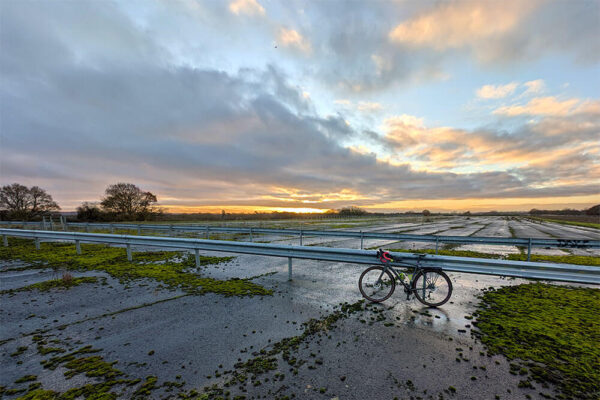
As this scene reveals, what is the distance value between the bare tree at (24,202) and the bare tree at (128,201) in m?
9.66

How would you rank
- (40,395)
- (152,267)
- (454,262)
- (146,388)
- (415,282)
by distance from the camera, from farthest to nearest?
(152,267), (415,282), (454,262), (146,388), (40,395)

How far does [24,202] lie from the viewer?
131 feet

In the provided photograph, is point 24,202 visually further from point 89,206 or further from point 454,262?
point 454,262

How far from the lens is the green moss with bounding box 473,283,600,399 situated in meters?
2.70

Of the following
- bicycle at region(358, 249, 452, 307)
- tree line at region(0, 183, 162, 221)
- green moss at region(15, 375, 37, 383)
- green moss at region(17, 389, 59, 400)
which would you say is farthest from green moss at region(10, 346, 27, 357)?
tree line at region(0, 183, 162, 221)

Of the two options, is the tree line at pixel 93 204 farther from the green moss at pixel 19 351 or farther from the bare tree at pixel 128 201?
the green moss at pixel 19 351

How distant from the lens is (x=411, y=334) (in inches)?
145

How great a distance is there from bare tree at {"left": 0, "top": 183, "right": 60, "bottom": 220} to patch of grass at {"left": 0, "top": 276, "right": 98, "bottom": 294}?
47.8 meters

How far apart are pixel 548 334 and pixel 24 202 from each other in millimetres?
62972

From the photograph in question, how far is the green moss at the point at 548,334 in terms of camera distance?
2701 millimetres

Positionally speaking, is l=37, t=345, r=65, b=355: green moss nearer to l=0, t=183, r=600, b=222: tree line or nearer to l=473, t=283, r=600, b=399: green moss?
l=473, t=283, r=600, b=399: green moss

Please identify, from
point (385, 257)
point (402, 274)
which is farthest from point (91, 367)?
point (402, 274)

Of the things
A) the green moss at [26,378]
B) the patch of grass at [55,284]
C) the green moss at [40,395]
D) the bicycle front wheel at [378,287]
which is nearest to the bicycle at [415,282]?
the bicycle front wheel at [378,287]

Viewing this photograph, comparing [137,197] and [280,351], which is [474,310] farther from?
[137,197]
